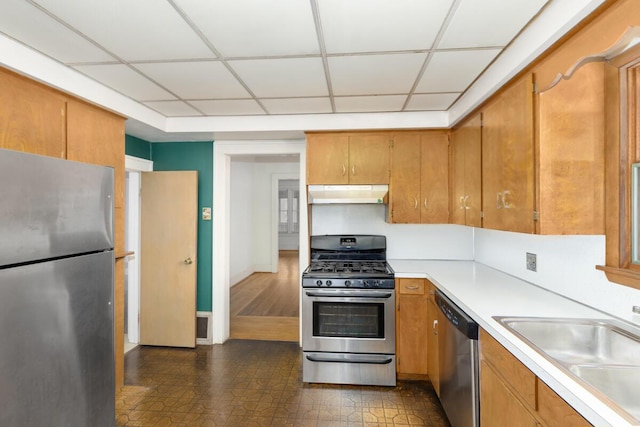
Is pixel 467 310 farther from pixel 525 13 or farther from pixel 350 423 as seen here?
pixel 525 13

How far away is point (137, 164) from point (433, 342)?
3.32 metres

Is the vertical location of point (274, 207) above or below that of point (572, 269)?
above

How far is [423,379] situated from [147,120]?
334cm

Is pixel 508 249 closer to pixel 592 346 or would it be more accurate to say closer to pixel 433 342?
pixel 433 342

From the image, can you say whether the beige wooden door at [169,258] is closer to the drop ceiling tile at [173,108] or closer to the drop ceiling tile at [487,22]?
the drop ceiling tile at [173,108]

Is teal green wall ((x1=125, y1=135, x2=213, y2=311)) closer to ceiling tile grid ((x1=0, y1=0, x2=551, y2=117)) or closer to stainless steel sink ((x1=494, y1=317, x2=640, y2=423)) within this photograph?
ceiling tile grid ((x1=0, y1=0, x2=551, y2=117))

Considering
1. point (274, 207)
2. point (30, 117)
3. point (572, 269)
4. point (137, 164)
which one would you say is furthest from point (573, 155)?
point (274, 207)

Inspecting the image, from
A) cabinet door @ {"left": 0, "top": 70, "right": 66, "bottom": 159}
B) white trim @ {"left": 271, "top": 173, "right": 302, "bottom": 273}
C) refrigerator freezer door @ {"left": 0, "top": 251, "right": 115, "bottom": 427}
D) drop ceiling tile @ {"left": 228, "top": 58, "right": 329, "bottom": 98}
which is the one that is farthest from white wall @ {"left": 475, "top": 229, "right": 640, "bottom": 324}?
white trim @ {"left": 271, "top": 173, "right": 302, "bottom": 273}

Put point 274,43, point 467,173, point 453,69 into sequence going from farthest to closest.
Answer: point 467,173 < point 453,69 < point 274,43

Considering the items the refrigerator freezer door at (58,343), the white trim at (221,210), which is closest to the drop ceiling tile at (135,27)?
the refrigerator freezer door at (58,343)

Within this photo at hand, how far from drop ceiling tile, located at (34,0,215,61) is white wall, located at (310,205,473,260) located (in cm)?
201

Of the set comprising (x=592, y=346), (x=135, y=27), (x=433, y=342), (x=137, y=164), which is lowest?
(x=433, y=342)

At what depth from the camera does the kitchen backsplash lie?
5.53 feet

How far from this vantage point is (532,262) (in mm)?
2281
